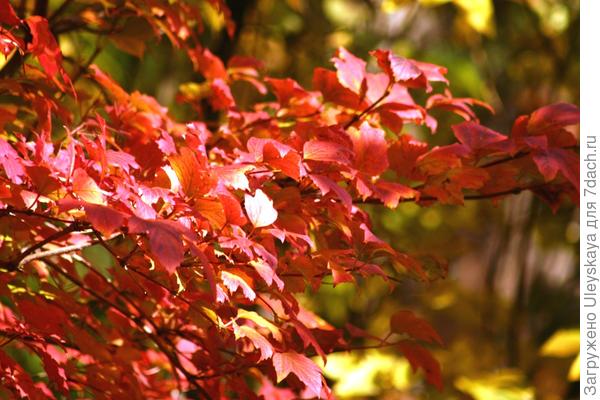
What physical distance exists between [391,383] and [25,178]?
1.49 meters

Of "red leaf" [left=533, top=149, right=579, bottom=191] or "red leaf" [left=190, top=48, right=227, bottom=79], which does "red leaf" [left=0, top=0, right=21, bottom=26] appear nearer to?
"red leaf" [left=190, top=48, right=227, bottom=79]

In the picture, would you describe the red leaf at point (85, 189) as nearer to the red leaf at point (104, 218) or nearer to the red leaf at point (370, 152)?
the red leaf at point (104, 218)

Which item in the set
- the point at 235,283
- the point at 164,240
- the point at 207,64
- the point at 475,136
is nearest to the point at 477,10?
the point at 207,64

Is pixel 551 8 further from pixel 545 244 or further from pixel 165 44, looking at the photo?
pixel 165 44

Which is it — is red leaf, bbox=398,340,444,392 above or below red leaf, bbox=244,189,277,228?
below

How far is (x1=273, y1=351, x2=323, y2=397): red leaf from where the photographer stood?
87cm

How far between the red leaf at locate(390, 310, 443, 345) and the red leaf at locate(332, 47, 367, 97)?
31 centimetres

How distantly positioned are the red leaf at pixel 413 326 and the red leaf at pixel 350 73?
1.02 ft

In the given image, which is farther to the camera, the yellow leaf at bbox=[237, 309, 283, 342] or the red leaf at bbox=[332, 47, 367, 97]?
the red leaf at bbox=[332, 47, 367, 97]

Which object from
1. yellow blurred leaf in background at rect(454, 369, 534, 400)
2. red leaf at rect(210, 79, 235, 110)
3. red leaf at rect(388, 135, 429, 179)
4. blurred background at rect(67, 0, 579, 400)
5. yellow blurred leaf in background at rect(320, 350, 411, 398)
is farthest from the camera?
blurred background at rect(67, 0, 579, 400)

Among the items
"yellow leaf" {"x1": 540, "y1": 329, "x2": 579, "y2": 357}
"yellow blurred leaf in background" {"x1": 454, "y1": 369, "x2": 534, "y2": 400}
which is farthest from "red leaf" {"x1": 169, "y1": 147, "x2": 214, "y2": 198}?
"yellow blurred leaf in background" {"x1": 454, "y1": 369, "x2": 534, "y2": 400}

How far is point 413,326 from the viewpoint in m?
1.14

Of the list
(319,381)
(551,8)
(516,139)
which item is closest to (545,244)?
(551,8)

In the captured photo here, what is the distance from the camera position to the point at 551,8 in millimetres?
2969
